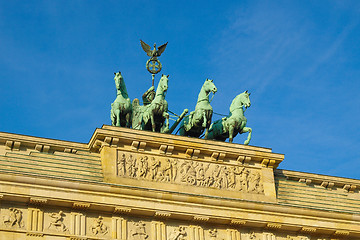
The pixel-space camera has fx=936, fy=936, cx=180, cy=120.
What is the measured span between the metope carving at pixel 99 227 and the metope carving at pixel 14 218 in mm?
2543

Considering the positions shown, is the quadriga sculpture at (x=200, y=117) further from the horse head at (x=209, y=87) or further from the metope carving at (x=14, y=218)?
the metope carving at (x=14, y=218)

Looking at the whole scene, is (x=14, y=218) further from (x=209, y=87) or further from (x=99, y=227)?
(x=209, y=87)

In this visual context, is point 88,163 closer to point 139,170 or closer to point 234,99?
point 139,170

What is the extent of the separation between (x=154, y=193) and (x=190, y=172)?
2323 millimetres

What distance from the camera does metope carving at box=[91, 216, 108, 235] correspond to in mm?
32375

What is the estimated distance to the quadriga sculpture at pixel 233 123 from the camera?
37.3 m

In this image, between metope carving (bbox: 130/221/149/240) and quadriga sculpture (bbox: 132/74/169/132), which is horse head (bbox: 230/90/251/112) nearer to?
quadriga sculpture (bbox: 132/74/169/132)

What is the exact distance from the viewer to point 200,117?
3691cm

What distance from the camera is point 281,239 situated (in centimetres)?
3522

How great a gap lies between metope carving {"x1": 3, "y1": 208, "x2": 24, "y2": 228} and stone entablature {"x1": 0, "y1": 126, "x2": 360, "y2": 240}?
34 millimetres

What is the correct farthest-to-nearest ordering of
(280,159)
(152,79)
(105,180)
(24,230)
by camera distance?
1. (152,79)
2. (280,159)
3. (105,180)
4. (24,230)

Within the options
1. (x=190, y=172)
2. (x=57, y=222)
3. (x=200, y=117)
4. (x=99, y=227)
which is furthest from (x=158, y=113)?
(x=57, y=222)

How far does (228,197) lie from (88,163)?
5.40 metres

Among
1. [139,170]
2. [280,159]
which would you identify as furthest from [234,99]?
[139,170]
